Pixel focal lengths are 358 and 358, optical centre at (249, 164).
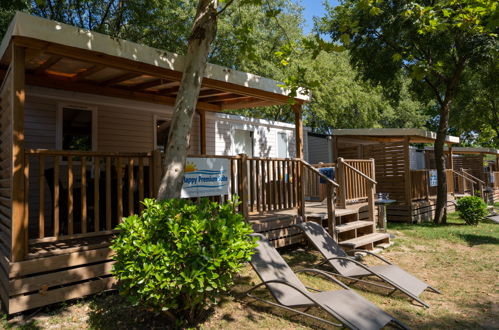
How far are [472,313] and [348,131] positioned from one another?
8492 millimetres

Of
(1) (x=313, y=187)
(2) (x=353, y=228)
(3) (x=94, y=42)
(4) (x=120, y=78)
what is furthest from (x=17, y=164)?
(1) (x=313, y=187)

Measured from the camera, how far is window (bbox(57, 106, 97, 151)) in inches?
285

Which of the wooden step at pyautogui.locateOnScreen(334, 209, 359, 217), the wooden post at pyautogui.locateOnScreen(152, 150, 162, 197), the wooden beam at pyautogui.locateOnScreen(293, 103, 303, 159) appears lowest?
the wooden step at pyautogui.locateOnScreen(334, 209, 359, 217)

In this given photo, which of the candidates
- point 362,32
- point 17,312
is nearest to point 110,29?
point 362,32

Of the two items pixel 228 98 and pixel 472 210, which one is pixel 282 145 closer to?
pixel 228 98

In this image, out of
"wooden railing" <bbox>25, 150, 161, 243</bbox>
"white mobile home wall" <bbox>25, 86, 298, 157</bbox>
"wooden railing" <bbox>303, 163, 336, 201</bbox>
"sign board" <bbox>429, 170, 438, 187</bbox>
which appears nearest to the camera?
"wooden railing" <bbox>25, 150, 161, 243</bbox>

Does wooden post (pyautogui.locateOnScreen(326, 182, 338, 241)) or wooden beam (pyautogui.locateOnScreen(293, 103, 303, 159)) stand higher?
wooden beam (pyautogui.locateOnScreen(293, 103, 303, 159))

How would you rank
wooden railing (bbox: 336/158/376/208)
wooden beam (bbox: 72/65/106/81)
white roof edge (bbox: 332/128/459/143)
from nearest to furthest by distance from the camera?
wooden beam (bbox: 72/65/106/81) < wooden railing (bbox: 336/158/376/208) < white roof edge (bbox: 332/128/459/143)

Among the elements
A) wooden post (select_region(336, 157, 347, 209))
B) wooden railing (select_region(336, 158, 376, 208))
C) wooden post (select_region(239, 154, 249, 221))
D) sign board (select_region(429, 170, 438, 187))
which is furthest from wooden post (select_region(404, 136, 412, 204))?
wooden post (select_region(239, 154, 249, 221))

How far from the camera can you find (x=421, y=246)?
8.21 m

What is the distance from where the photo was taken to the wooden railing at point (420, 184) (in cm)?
1280

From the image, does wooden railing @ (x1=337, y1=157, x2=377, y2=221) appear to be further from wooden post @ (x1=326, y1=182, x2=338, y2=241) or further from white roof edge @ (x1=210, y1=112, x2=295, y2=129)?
white roof edge @ (x1=210, y1=112, x2=295, y2=129)

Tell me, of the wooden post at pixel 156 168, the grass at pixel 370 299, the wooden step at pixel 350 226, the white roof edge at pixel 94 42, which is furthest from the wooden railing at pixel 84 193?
the wooden step at pixel 350 226

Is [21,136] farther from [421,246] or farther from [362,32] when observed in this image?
[362,32]
